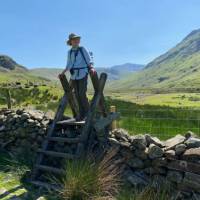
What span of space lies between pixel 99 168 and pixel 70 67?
288 centimetres

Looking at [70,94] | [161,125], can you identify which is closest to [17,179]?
[70,94]

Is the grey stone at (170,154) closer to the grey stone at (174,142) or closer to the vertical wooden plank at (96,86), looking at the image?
the grey stone at (174,142)

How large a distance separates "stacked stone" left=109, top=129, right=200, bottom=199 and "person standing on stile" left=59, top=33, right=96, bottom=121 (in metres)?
1.41

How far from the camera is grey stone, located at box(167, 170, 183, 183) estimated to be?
8.49 metres

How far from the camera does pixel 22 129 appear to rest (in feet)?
38.7

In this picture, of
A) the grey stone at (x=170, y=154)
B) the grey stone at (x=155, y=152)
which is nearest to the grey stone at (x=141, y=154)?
the grey stone at (x=155, y=152)

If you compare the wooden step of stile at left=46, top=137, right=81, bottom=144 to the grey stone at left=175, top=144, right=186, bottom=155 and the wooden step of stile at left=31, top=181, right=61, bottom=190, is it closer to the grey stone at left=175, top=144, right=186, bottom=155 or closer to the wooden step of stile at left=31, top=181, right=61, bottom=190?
the wooden step of stile at left=31, top=181, right=61, bottom=190

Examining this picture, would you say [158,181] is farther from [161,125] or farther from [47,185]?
[161,125]

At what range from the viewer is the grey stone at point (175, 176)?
8.49 m

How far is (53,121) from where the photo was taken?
10.5 m

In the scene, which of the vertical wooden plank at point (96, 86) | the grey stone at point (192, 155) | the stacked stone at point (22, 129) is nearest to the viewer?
the grey stone at point (192, 155)

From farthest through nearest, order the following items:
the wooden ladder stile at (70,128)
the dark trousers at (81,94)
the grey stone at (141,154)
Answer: the dark trousers at (81,94) < the wooden ladder stile at (70,128) < the grey stone at (141,154)

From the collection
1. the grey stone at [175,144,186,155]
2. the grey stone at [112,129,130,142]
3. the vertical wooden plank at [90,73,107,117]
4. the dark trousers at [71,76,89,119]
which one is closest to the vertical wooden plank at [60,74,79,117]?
the dark trousers at [71,76,89,119]

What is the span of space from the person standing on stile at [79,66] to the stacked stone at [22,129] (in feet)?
4.82
